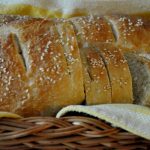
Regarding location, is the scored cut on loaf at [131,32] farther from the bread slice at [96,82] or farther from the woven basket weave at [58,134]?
the woven basket weave at [58,134]

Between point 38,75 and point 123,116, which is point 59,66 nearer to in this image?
point 38,75

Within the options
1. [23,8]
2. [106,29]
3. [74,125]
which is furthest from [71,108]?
[23,8]

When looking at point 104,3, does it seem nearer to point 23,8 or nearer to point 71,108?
point 23,8

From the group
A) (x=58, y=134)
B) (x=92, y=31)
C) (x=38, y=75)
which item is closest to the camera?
(x=58, y=134)

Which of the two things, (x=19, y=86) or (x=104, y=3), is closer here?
(x=19, y=86)

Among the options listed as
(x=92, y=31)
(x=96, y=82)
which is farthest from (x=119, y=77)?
(x=92, y=31)

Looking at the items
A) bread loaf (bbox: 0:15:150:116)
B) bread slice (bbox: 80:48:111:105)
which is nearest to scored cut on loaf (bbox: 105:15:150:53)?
bread loaf (bbox: 0:15:150:116)

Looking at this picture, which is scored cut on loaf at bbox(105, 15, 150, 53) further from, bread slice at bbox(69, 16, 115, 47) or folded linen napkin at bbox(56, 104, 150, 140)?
folded linen napkin at bbox(56, 104, 150, 140)

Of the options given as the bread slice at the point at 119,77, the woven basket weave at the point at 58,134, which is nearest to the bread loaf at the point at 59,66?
the bread slice at the point at 119,77
